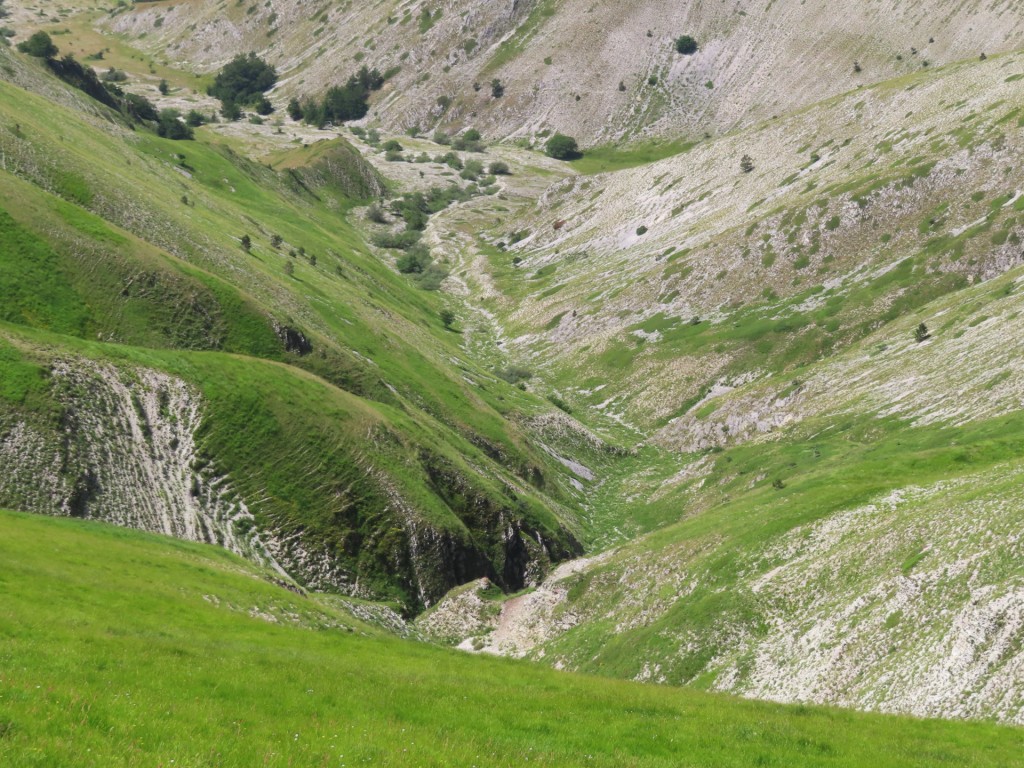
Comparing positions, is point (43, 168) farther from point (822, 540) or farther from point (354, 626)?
point (822, 540)

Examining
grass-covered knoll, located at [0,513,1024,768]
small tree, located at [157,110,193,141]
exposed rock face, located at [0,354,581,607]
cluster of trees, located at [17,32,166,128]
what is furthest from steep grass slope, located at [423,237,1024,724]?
cluster of trees, located at [17,32,166,128]

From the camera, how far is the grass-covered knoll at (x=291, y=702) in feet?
51.5

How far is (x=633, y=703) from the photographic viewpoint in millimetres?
28281

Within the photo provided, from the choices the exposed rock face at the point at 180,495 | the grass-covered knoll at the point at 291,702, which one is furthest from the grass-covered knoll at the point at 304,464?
the grass-covered knoll at the point at 291,702

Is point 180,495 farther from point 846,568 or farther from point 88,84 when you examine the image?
point 88,84

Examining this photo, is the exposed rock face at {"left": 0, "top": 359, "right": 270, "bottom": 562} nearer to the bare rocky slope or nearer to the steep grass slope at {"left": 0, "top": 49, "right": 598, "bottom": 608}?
the steep grass slope at {"left": 0, "top": 49, "right": 598, "bottom": 608}

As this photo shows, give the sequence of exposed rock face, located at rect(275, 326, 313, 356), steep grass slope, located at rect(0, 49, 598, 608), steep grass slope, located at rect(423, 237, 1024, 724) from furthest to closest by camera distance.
→ 1. exposed rock face, located at rect(275, 326, 313, 356)
2. steep grass slope, located at rect(0, 49, 598, 608)
3. steep grass slope, located at rect(423, 237, 1024, 724)

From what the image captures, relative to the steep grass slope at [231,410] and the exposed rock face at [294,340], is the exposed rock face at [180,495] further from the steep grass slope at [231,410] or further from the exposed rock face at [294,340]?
the exposed rock face at [294,340]

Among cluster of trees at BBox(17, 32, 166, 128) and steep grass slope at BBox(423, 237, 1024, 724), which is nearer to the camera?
steep grass slope at BBox(423, 237, 1024, 724)

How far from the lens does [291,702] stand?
20875 millimetres

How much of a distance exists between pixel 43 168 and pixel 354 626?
68633mm

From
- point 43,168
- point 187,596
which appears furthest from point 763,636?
point 43,168

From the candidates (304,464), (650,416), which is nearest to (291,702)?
(304,464)

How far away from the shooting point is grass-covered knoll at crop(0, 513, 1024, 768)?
15703mm
